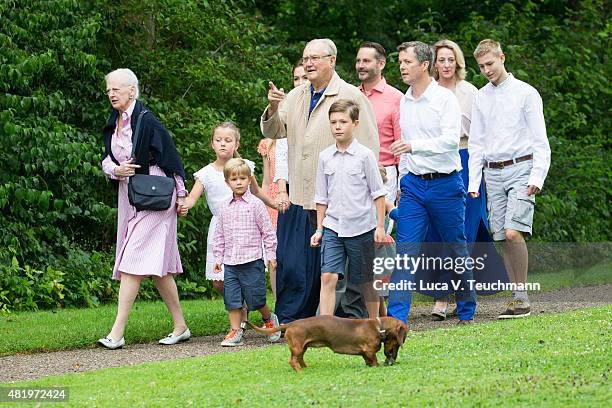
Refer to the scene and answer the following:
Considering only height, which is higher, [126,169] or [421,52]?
[421,52]

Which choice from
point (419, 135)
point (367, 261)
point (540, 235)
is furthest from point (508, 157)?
point (540, 235)

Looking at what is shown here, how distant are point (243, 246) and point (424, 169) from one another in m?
1.66

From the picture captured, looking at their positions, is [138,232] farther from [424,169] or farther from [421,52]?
[421,52]

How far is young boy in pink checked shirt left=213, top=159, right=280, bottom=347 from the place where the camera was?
35.4ft

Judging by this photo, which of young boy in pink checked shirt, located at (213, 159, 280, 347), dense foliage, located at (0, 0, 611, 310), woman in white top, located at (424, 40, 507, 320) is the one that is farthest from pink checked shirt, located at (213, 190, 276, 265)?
dense foliage, located at (0, 0, 611, 310)

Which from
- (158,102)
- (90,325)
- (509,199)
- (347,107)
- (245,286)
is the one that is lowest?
(90,325)

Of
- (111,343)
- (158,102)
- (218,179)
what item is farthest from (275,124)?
(158,102)

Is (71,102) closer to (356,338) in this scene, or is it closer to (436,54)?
(436,54)

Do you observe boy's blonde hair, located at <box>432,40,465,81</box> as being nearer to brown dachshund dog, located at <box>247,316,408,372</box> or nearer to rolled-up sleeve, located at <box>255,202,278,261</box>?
rolled-up sleeve, located at <box>255,202,278,261</box>

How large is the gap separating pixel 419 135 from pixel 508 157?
116cm

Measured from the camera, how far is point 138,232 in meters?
10.7

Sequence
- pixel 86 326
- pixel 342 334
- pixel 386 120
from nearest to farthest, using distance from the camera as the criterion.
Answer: pixel 342 334 < pixel 86 326 < pixel 386 120

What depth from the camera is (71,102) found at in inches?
617

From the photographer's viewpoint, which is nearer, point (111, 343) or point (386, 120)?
point (111, 343)
